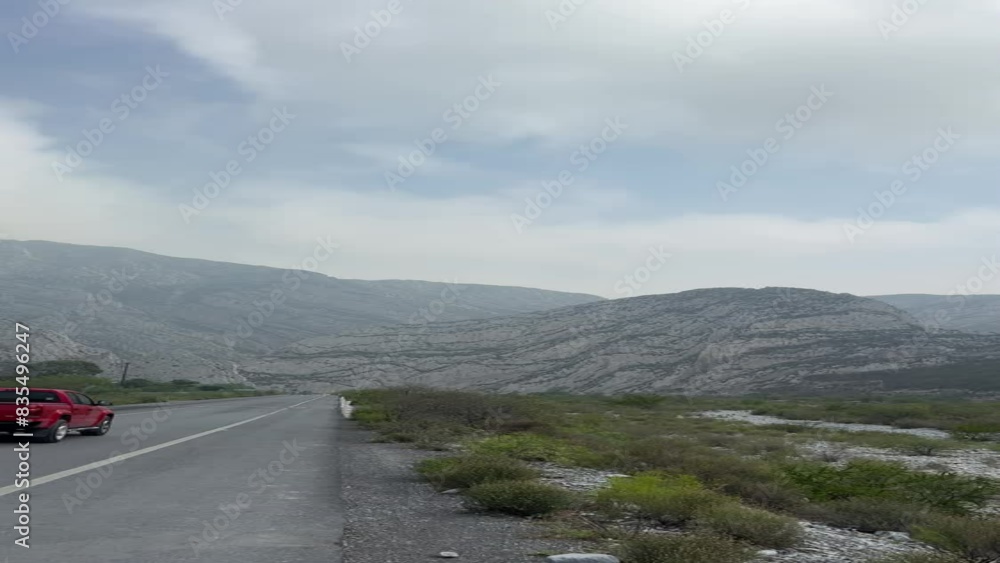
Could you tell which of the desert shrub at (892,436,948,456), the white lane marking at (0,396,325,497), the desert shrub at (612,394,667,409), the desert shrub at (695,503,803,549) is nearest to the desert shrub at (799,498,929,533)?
the desert shrub at (695,503,803,549)

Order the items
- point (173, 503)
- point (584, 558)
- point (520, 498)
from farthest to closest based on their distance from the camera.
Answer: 1. point (173, 503)
2. point (520, 498)
3. point (584, 558)

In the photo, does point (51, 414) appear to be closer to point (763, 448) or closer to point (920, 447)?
point (763, 448)

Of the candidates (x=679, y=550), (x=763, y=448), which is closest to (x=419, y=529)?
(x=679, y=550)

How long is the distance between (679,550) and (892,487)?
816 cm

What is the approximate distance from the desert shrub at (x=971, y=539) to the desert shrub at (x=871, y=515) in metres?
2.13

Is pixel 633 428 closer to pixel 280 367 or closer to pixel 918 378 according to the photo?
pixel 918 378

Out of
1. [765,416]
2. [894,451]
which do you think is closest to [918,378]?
[765,416]

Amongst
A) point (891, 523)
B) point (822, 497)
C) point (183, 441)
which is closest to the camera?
point (891, 523)

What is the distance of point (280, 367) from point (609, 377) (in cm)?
5928

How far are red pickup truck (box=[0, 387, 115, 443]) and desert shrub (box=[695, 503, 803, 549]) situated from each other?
1574cm

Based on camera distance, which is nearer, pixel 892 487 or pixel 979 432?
pixel 892 487

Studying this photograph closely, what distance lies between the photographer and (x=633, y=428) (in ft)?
101

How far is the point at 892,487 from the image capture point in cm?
1309

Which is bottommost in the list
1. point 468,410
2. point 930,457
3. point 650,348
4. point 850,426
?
point 850,426
